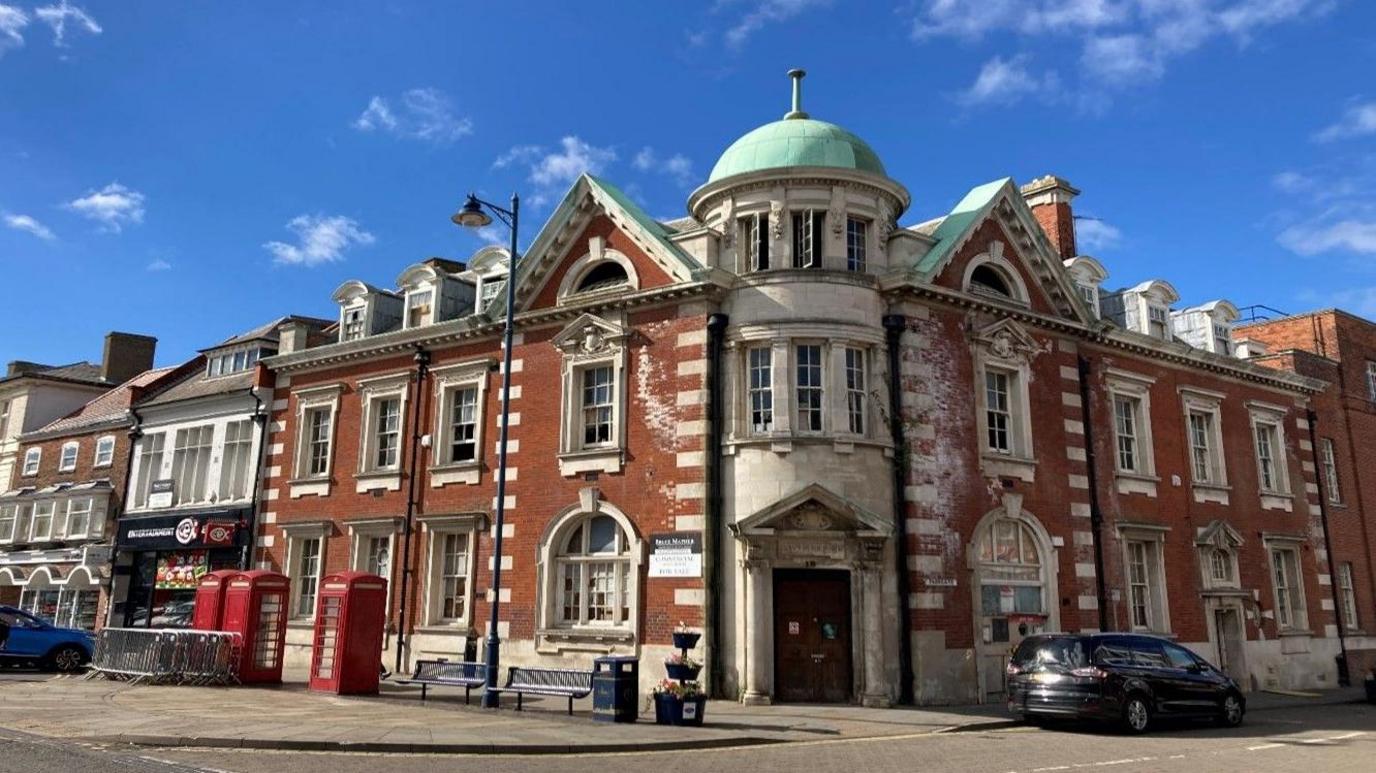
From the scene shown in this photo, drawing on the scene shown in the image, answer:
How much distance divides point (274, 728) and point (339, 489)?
47.4 ft

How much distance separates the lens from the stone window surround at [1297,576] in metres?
29.7

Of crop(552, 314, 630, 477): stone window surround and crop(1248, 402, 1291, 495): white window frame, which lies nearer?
crop(552, 314, 630, 477): stone window surround

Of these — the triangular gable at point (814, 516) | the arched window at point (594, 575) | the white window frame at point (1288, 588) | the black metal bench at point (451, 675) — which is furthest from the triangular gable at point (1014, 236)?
the black metal bench at point (451, 675)

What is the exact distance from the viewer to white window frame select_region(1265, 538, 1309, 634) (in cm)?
2988

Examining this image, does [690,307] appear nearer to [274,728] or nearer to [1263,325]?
[274,728]

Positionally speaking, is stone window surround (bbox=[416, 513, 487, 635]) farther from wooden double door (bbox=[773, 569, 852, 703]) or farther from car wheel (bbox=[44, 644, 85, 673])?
car wheel (bbox=[44, 644, 85, 673])

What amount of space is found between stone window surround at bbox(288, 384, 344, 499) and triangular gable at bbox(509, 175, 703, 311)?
6766 millimetres

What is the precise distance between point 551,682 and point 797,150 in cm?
1229

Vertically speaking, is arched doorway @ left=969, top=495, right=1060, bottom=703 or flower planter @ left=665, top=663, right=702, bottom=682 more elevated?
arched doorway @ left=969, top=495, right=1060, bottom=703

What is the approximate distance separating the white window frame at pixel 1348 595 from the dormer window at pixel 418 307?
28436mm

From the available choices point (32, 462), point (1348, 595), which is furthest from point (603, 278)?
point (32, 462)

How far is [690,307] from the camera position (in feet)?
75.2

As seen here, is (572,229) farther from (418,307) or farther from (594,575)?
(594,575)

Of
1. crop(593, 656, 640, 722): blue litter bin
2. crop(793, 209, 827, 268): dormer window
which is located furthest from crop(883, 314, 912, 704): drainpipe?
crop(593, 656, 640, 722): blue litter bin
